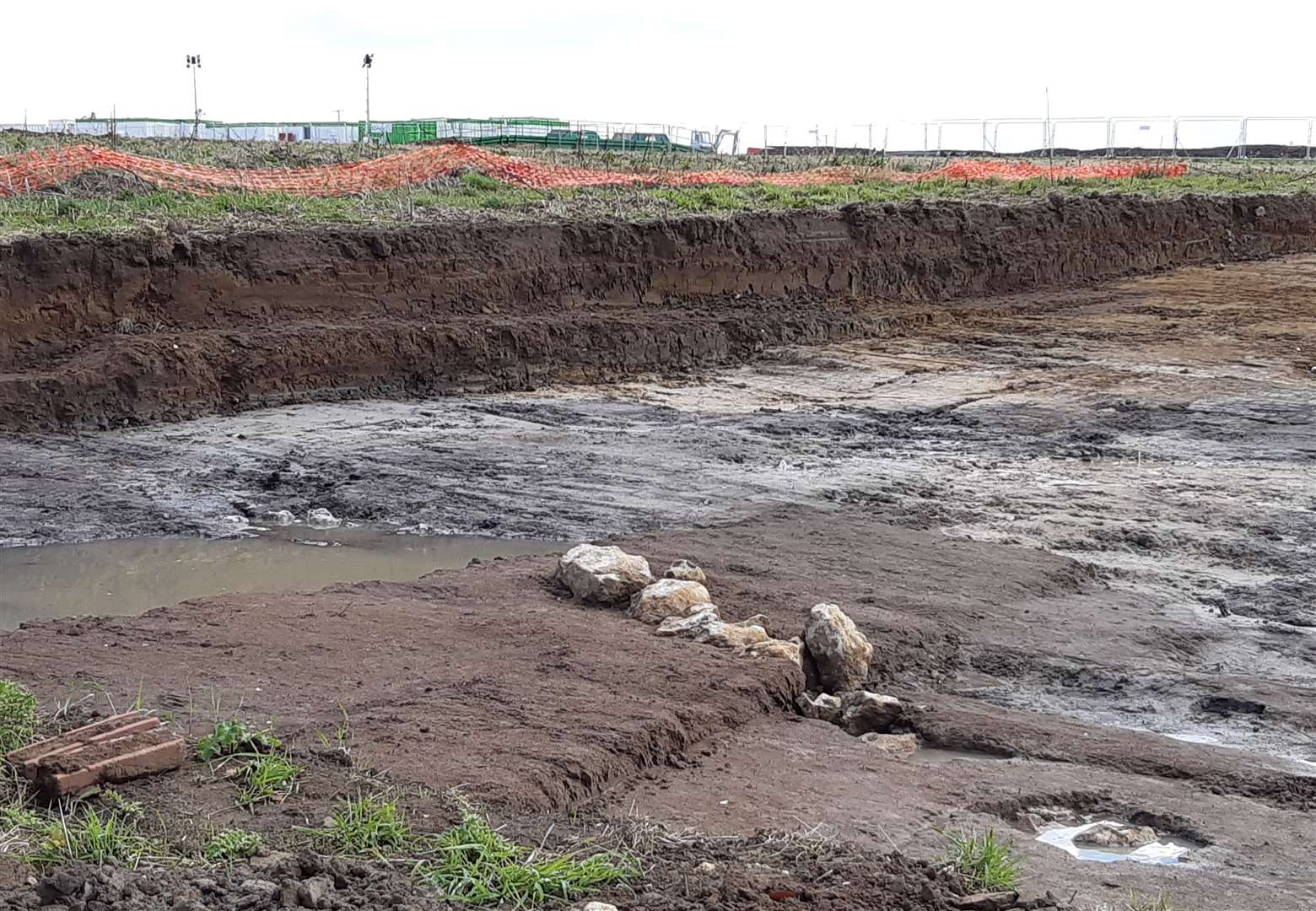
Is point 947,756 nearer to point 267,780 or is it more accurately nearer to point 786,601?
point 786,601

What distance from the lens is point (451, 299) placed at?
16.8 metres

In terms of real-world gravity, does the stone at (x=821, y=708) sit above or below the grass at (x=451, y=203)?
below

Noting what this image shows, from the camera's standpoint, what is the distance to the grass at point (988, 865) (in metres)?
4.40

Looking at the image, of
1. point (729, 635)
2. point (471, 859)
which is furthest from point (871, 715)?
point (471, 859)

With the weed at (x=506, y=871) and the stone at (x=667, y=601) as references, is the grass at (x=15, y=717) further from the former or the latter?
the stone at (x=667, y=601)

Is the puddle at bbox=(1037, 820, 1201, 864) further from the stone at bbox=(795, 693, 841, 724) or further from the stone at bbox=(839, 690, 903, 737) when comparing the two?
the stone at bbox=(795, 693, 841, 724)

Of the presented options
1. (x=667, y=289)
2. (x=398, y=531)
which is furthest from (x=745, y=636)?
(x=667, y=289)

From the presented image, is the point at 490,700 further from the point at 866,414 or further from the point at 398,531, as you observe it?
the point at 866,414

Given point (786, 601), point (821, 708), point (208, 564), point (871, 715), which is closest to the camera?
point (871, 715)

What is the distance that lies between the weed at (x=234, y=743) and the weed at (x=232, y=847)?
0.70 metres

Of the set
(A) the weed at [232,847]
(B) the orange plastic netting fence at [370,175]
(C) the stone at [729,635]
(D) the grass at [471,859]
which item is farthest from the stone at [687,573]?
(B) the orange plastic netting fence at [370,175]

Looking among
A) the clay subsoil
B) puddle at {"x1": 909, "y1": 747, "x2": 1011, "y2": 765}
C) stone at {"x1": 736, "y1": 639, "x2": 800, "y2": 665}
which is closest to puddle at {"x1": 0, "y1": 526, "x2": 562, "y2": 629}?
the clay subsoil

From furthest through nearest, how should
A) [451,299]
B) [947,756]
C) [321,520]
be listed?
1. [451,299]
2. [321,520]
3. [947,756]

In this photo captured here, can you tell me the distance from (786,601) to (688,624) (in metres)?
0.91
